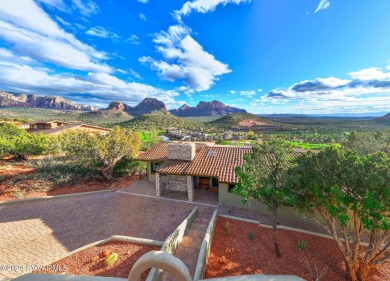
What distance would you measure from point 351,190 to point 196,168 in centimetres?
1051

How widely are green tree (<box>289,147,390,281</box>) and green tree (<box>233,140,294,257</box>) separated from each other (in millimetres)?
715

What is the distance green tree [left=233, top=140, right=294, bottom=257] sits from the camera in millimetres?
9285

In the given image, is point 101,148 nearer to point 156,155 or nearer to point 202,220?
point 156,155

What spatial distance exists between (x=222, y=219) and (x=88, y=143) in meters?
15.2

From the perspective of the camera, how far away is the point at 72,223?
41.2ft

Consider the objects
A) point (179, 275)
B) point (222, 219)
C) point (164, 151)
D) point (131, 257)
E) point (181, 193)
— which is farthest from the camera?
point (164, 151)

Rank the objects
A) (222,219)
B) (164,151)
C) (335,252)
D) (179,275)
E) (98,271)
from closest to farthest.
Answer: (179,275) → (98,271) → (335,252) → (222,219) → (164,151)

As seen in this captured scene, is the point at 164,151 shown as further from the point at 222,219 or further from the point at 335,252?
the point at 335,252

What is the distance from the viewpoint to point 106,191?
18.0 metres

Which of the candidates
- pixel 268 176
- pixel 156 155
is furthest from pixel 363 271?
pixel 156 155

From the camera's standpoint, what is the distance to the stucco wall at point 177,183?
17.5 m

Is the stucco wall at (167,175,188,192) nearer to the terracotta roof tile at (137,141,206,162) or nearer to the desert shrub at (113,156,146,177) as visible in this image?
the terracotta roof tile at (137,141,206,162)

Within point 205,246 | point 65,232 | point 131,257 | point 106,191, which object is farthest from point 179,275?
point 106,191

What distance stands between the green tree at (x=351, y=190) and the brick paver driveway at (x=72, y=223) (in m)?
8.43
